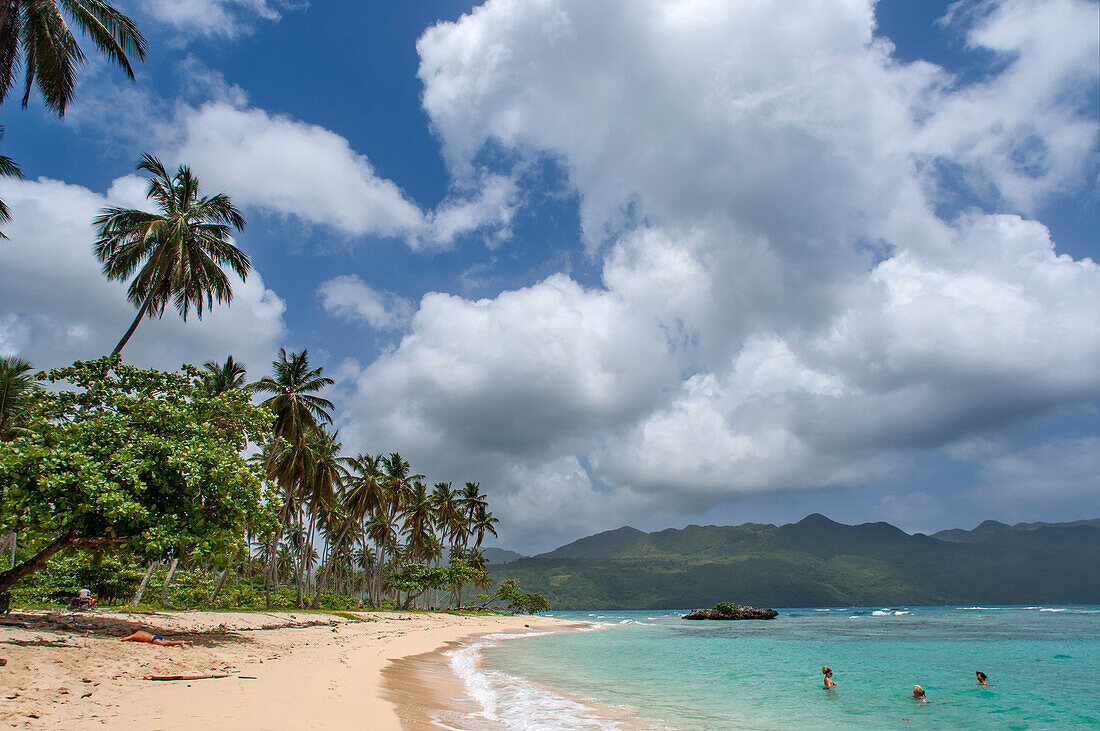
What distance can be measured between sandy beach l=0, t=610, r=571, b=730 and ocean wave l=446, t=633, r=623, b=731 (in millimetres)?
861

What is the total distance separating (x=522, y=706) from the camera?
1191 centimetres

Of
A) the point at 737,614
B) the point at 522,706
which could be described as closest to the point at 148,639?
the point at 522,706

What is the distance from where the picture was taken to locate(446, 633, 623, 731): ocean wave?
402 inches

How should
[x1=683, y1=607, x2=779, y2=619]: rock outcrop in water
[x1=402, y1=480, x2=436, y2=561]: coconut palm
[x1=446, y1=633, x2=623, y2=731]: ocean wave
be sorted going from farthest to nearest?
[x1=683, y1=607, x2=779, y2=619]: rock outcrop in water, [x1=402, y1=480, x2=436, y2=561]: coconut palm, [x1=446, y1=633, x2=623, y2=731]: ocean wave

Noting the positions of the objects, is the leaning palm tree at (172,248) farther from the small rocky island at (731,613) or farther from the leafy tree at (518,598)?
the small rocky island at (731,613)

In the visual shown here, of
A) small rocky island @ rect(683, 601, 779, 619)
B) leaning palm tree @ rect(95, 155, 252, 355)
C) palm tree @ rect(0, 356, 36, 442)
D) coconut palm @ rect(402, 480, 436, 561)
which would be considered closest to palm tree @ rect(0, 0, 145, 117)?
leaning palm tree @ rect(95, 155, 252, 355)

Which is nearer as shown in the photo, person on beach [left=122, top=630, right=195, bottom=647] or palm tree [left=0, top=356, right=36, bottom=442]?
person on beach [left=122, top=630, right=195, bottom=647]

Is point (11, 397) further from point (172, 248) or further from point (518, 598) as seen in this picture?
point (518, 598)

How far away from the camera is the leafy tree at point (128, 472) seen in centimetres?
1203

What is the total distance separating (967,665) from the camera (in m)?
23.6

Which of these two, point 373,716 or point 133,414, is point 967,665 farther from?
point 133,414

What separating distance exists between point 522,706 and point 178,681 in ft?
21.7

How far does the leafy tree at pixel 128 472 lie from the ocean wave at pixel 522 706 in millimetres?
6867

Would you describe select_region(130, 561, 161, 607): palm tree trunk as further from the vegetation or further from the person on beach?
the vegetation
